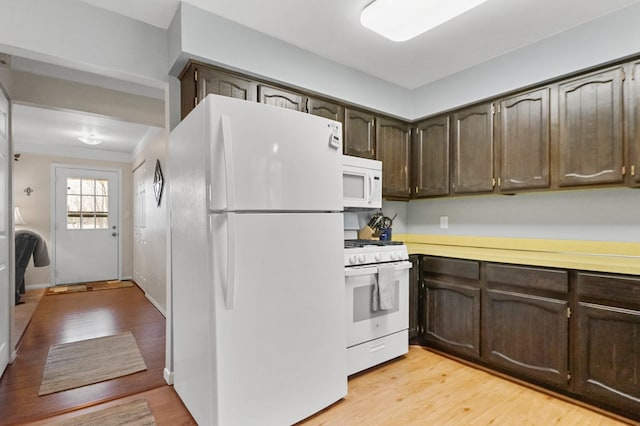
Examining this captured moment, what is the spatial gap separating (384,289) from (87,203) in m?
6.22

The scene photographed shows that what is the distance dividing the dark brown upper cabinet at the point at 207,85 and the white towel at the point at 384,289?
5.41ft

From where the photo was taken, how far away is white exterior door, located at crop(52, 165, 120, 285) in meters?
5.97

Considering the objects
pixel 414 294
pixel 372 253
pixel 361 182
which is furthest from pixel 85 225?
pixel 414 294

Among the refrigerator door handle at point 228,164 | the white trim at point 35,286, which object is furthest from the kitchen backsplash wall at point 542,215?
the white trim at point 35,286

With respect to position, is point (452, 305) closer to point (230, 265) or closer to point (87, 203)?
point (230, 265)

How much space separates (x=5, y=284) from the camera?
2531mm

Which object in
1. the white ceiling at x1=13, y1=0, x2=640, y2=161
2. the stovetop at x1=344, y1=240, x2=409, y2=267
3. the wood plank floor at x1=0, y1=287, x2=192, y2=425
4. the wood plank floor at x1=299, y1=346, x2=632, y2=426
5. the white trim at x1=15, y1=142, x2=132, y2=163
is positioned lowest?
the wood plank floor at x1=0, y1=287, x2=192, y2=425

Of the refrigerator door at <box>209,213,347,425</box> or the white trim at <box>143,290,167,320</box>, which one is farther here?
the white trim at <box>143,290,167,320</box>

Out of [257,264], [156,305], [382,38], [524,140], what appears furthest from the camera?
[156,305]

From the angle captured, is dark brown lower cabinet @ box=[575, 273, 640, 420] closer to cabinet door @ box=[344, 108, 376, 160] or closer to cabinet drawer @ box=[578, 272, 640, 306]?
cabinet drawer @ box=[578, 272, 640, 306]

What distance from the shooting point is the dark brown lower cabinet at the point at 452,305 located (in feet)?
8.61

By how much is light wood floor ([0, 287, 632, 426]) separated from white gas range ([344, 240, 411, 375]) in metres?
0.16

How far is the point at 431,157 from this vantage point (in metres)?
3.35

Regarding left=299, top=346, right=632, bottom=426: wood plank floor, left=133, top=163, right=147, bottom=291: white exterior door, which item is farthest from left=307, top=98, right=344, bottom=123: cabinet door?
left=133, top=163, right=147, bottom=291: white exterior door
